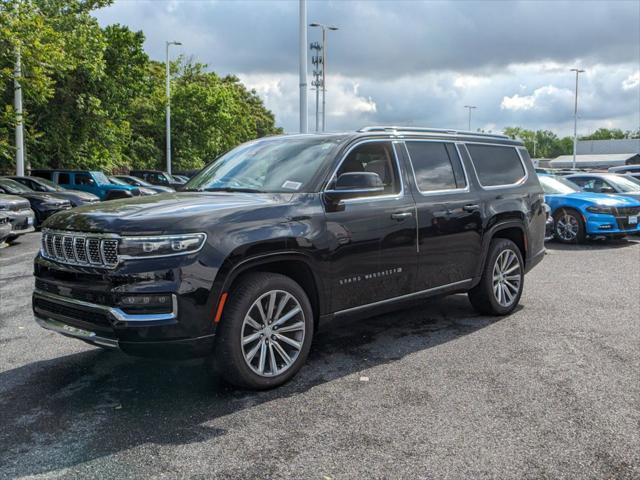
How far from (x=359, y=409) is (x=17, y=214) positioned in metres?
10.5

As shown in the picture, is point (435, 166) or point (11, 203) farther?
point (11, 203)

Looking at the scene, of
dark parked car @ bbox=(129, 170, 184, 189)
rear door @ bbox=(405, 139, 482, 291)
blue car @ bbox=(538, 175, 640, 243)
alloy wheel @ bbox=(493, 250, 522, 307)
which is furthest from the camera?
dark parked car @ bbox=(129, 170, 184, 189)

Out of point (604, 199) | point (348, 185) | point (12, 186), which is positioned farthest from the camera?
point (12, 186)

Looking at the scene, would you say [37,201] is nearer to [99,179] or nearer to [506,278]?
[99,179]

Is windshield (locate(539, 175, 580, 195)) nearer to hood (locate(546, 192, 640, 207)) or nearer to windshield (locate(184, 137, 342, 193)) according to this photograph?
hood (locate(546, 192, 640, 207))

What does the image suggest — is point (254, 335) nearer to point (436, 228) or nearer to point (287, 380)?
point (287, 380)

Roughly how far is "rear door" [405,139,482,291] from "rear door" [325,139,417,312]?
0.53 feet

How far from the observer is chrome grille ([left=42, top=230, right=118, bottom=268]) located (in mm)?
3850

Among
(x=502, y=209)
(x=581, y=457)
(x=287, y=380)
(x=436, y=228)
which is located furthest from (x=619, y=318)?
(x=287, y=380)

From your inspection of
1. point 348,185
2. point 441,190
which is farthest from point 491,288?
point 348,185

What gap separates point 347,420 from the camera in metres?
3.85

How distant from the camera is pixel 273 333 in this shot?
4.32 metres

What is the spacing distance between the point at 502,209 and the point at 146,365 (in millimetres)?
3773

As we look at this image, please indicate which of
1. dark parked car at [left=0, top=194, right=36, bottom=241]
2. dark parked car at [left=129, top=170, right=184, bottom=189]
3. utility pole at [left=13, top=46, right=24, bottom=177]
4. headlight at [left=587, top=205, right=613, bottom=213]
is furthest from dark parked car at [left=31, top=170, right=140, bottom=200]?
headlight at [left=587, top=205, right=613, bottom=213]
